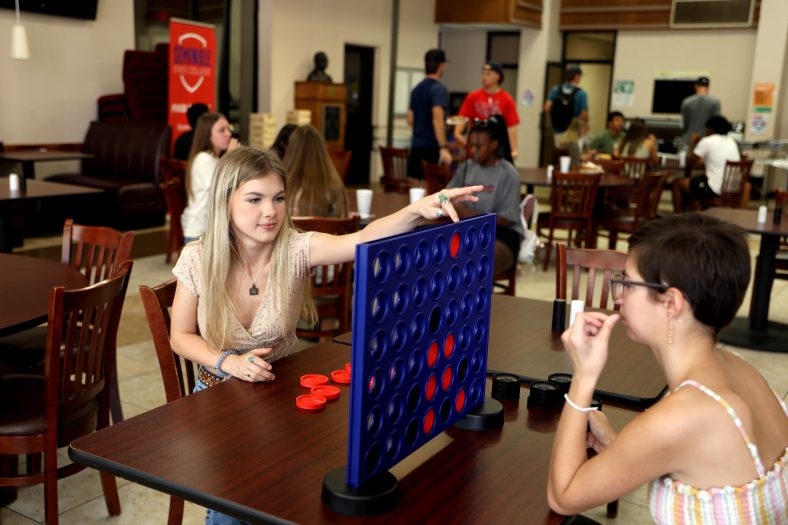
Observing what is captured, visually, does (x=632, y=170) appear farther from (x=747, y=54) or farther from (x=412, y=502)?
(x=412, y=502)

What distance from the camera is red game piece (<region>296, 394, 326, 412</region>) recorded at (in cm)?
160

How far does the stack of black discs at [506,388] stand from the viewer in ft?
5.66

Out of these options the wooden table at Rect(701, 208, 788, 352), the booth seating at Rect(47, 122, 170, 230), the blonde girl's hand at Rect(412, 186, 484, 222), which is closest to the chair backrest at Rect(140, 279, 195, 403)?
the blonde girl's hand at Rect(412, 186, 484, 222)

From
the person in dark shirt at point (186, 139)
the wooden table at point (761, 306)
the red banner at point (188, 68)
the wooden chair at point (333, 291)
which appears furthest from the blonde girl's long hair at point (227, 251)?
the red banner at point (188, 68)

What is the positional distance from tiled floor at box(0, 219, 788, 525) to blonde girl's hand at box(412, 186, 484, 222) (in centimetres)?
66

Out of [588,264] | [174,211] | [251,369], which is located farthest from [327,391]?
[174,211]

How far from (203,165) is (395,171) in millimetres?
2912

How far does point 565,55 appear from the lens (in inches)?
545

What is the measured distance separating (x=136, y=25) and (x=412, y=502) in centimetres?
913

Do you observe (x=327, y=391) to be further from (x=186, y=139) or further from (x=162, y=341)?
(x=186, y=139)

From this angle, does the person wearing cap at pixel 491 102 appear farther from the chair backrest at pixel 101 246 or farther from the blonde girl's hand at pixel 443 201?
the blonde girl's hand at pixel 443 201

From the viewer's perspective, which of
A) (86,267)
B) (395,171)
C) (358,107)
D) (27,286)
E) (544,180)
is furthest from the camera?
(358,107)

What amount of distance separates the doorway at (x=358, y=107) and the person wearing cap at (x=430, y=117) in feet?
14.9

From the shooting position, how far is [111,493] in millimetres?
2564
